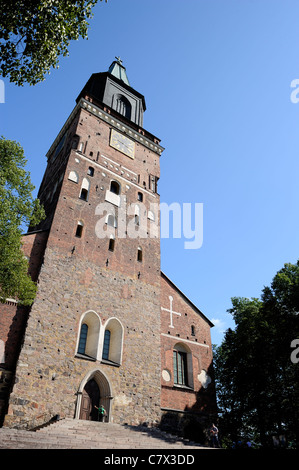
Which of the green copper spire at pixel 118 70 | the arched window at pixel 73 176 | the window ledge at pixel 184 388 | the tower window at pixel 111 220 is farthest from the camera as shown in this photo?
the green copper spire at pixel 118 70

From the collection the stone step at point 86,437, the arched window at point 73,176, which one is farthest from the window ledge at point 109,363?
the arched window at point 73,176

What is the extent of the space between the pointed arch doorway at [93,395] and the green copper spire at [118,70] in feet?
86.3

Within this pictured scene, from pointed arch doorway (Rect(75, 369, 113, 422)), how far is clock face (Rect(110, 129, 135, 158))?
15.9 m

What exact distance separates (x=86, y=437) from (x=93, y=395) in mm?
A: 4103

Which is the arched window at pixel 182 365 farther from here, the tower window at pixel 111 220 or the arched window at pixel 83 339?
the tower window at pixel 111 220

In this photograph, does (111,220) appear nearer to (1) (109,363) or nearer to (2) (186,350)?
(1) (109,363)

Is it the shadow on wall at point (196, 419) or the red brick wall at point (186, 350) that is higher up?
the red brick wall at point (186, 350)

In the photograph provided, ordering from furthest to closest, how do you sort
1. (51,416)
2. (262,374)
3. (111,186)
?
(111,186)
(262,374)
(51,416)

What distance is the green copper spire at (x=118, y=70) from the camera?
29.6 meters
